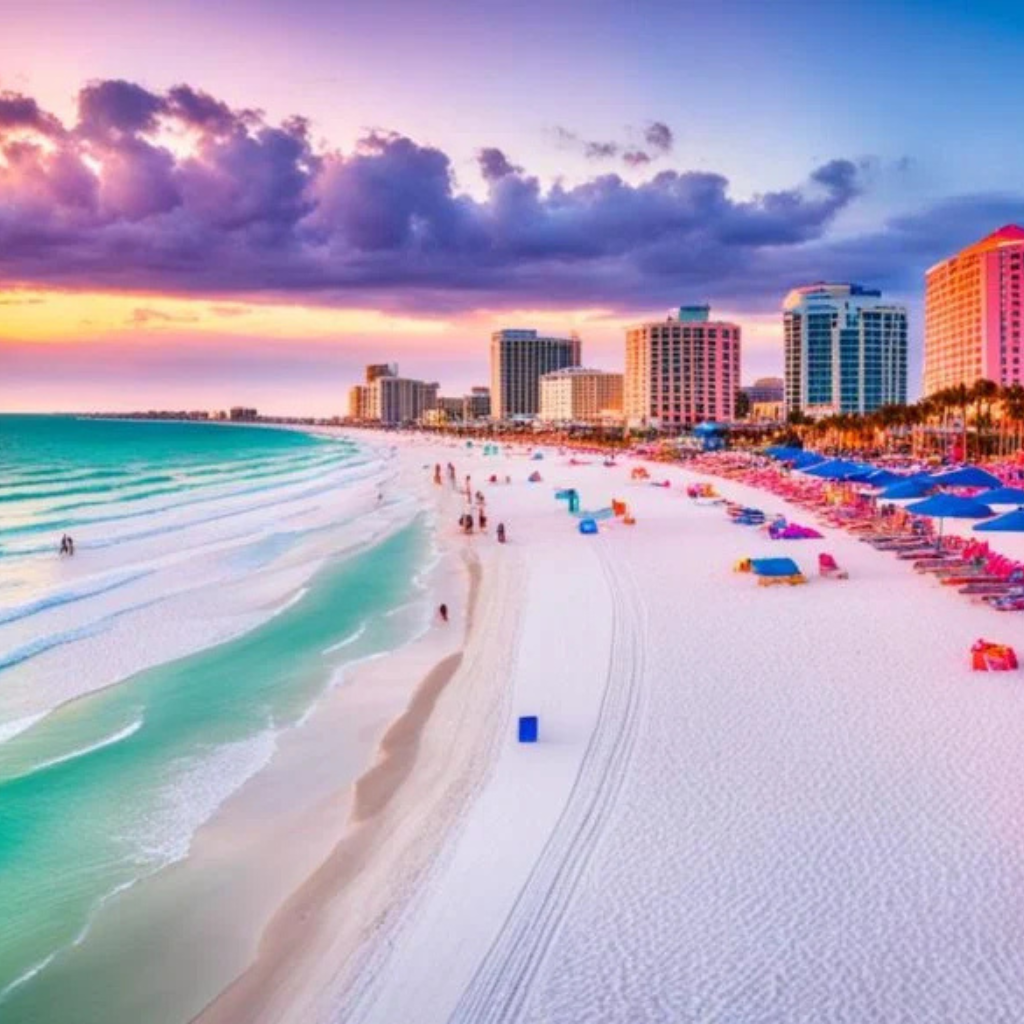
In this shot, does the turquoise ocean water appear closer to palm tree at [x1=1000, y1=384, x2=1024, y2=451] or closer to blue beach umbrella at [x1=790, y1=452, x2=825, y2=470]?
blue beach umbrella at [x1=790, y1=452, x2=825, y2=470]

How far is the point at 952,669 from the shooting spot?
53.0 feet

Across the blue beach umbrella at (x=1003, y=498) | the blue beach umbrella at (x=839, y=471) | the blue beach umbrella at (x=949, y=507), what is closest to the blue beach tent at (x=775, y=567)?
the blue beach umbrella at (x=949, y=507)

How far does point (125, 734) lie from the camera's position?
50.0 ft

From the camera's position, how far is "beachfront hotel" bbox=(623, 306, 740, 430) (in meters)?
157

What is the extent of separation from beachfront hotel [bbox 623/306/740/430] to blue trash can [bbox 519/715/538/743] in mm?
144235

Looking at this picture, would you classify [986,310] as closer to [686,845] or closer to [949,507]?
[949,507]

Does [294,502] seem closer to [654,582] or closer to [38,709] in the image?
[654,582]

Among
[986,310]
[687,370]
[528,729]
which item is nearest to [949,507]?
[528,729]

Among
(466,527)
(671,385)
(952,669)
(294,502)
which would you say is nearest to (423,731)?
(952,669)

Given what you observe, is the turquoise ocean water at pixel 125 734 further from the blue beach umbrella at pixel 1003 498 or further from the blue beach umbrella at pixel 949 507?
the blue beach umbrella at pixel 1003 498

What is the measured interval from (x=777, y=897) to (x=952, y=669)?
8611 mm

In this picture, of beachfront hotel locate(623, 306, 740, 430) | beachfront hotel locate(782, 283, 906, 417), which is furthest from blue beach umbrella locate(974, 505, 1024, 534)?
beachfront hotel locate(623, 306, 740, 430)

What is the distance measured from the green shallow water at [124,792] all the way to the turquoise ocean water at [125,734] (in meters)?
0.02

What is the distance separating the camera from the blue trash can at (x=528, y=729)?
44.0 ft
